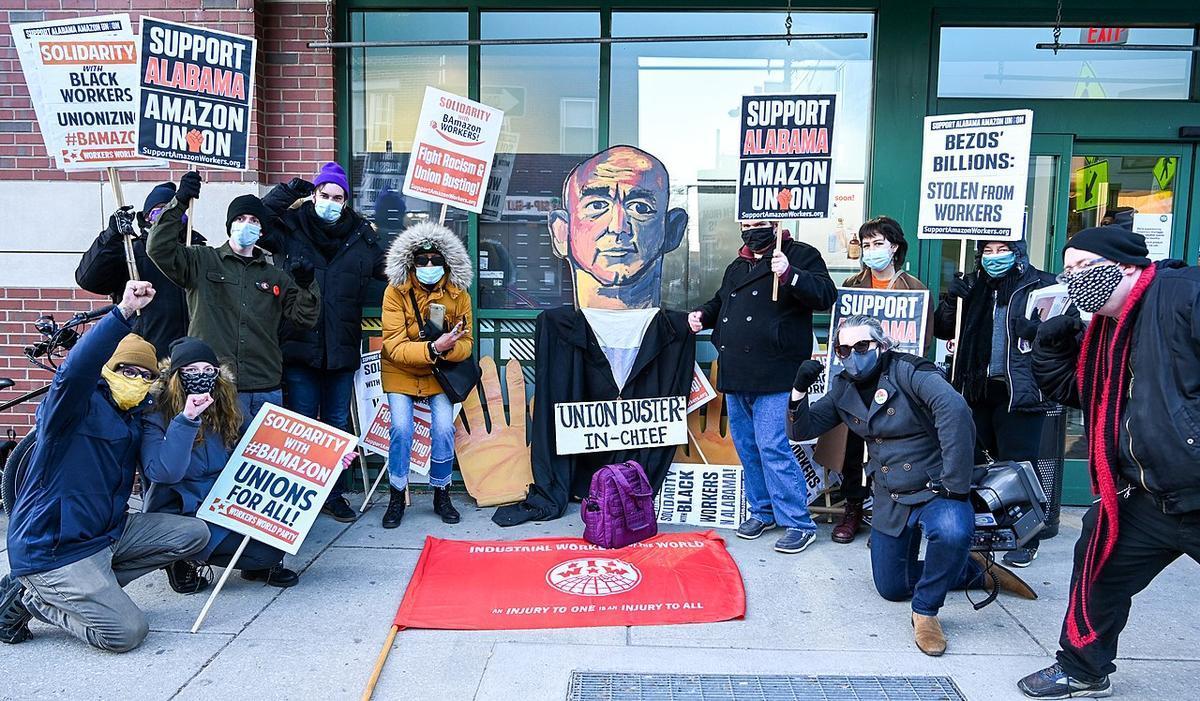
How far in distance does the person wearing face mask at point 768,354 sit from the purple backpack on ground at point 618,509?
662 mm

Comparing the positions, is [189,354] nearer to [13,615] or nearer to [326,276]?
[13,615]

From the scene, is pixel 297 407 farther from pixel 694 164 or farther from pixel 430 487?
pixel 694 164

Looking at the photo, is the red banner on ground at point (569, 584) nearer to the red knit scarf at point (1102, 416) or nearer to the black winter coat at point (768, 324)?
the black winter coat at point (768, 324)

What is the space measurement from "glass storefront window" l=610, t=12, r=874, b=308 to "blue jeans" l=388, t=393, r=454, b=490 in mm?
1948

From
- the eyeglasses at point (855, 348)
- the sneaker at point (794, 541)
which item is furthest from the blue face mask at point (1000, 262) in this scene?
the sneaker at point (794, 541)

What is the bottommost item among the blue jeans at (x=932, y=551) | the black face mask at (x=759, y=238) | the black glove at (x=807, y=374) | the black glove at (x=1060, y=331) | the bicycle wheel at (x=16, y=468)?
the blue jeans at (x=932, y=551)

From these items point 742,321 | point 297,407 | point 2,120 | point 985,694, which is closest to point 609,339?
point 742,321

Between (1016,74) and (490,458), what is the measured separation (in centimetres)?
472

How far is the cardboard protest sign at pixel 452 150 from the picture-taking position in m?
5.67

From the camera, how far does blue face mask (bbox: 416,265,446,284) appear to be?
5223 mm

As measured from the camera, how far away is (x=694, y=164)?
6180 millimetres

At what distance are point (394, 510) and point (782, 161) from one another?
332 cm

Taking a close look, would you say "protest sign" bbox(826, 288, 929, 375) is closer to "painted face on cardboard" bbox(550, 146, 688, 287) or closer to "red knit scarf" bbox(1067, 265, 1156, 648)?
"painted face on cardboard" bbox(550, 146, 688, 287)

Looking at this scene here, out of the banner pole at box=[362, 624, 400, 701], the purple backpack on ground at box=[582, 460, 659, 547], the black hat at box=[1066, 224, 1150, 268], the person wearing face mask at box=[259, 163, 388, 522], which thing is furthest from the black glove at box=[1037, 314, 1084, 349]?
the person wearing face mask at box=[259, 163, 388, 522]
